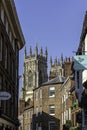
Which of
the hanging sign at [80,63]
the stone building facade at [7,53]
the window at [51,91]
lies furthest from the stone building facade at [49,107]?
the hanging sign at [80,63]

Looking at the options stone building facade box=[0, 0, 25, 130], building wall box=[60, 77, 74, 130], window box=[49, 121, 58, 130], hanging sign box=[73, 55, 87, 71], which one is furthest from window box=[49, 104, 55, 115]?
hanging sign box=[73, 55, 87, 71]

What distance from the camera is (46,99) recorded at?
85.4m

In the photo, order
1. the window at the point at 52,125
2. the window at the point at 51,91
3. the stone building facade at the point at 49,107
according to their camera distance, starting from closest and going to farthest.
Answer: the window at the point at 52,125 → the stone building facade at the point at 49,107 → the window at the point at 51,91

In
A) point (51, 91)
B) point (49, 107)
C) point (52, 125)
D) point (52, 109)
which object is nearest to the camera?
point (52, 125)

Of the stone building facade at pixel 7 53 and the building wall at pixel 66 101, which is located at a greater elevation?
the stone building facade at pixel 7 53

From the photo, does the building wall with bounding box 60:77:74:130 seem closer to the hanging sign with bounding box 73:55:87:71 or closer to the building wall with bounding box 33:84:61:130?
the building wall with bounding box 33:84:61:130

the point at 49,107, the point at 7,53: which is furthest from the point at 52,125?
the point at 7,53

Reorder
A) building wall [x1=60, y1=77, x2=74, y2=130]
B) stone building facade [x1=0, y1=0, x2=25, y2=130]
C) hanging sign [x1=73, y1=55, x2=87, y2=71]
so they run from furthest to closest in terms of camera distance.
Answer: building wall [x1=60, y1=77, x2=74, y2=130]
stone building facade [x1=0, y1=0, x2=25, y2=130]
hanging sign [x1=73, y1=55, x2=87, y2=71]

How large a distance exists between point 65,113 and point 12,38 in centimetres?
2526

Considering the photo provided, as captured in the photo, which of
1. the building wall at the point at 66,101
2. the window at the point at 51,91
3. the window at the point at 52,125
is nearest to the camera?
the building wall at the point at 66,101

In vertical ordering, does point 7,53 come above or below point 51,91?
above

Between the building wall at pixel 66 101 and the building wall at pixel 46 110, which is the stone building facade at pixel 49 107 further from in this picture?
the building wall at pixel 66 101

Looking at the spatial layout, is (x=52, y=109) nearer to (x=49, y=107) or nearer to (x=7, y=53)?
(x=49, y=107)

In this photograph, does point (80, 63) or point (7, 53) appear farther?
point (7, 53)
